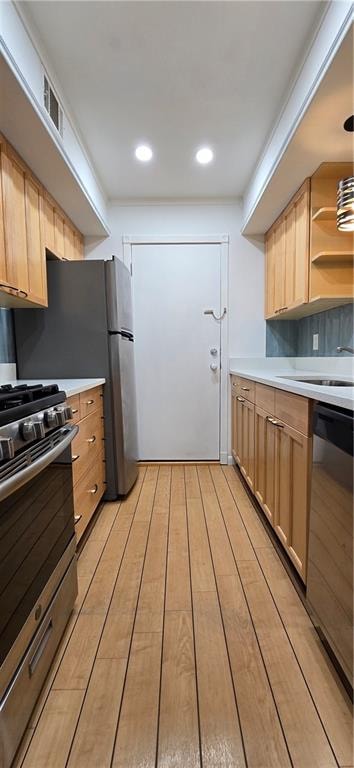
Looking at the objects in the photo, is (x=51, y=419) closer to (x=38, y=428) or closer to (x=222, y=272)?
(x=38, y=428)

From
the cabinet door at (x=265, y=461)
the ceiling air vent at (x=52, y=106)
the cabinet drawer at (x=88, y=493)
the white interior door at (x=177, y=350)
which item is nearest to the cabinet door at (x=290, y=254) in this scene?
the white interior door at (x=177, y=350)

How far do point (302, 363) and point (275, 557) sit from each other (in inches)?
65.2

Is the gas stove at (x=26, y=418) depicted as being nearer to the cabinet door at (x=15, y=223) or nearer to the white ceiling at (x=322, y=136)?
the cabinet door at (x=15, y=223)

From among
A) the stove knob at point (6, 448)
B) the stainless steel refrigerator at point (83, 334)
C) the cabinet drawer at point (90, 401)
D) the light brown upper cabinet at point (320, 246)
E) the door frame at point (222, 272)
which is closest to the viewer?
the stove knob at point (6, 448)

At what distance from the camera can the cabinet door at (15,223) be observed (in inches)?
64.8

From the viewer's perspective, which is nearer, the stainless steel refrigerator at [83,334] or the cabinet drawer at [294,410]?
the cabinet drawer at [294,410]

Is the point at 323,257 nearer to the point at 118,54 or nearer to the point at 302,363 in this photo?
the point at 302,363

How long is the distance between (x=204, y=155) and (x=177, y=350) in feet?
5.02

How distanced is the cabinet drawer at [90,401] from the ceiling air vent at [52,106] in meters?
1.39

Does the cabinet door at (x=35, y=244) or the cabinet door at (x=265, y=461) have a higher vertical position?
the cabinet door at (x=35, y=244)

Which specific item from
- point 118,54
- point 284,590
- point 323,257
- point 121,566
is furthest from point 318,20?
point 121,566

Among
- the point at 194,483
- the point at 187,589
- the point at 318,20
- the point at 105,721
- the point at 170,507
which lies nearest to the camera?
the point at 105,721

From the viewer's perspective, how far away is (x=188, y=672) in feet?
3.59

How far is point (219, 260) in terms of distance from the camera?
3.05 metres
